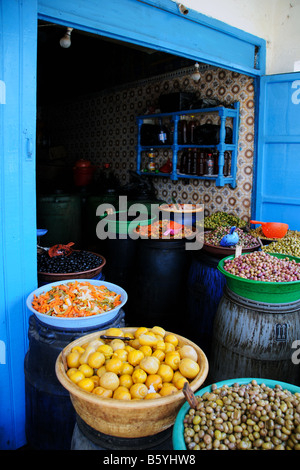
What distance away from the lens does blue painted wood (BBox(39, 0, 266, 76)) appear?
2334mm

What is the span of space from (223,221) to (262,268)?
2.00m

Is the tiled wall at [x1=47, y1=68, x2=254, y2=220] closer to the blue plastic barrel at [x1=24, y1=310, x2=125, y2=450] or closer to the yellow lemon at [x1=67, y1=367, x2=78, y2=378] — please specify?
the blue plastic barrel at [x1=24, y1=310, x2=125, y2=450]

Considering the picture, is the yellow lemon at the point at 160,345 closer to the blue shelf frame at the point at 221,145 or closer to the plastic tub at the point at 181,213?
the plastic tub at the point at 181,213

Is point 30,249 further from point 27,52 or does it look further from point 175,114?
point 175,114

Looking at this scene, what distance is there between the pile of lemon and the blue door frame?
27.4 inches

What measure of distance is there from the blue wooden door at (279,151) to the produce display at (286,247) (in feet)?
2.88

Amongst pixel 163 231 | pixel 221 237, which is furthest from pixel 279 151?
pixel 163 231

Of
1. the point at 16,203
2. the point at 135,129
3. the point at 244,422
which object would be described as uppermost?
the point at 135,129

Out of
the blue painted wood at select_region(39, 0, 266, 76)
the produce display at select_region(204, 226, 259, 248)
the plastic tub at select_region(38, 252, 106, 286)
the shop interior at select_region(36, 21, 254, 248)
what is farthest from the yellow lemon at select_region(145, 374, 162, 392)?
the shop interior at select_region(36, 21, 254, 248)

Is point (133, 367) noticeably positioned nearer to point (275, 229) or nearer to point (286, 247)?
point (286, 247)

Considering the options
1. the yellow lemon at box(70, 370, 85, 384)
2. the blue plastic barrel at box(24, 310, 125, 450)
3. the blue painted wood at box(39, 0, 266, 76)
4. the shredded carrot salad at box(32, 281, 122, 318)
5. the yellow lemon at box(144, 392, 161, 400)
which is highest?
the blue painted wood at box(39, 0, 266, 76)

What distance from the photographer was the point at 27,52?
2061mm

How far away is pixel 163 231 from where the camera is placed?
3.51 meters
